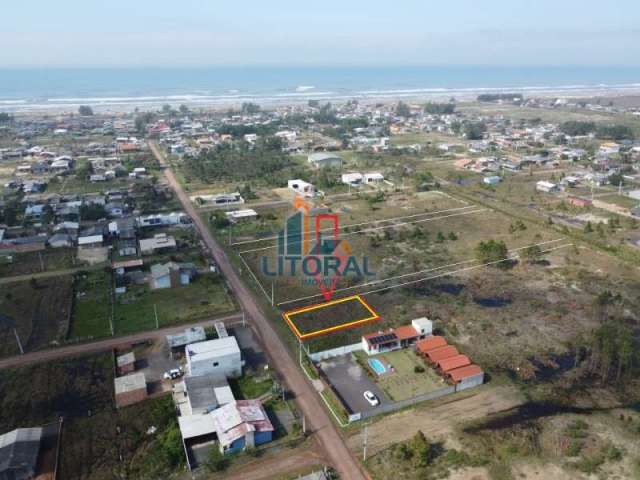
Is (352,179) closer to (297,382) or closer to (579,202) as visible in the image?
(579,202)

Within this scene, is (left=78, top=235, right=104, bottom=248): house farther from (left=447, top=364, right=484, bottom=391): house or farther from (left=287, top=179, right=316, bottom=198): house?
(left=447, top=364, right=484, bottom=391): house

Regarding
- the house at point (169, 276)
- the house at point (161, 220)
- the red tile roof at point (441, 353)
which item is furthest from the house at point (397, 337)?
the house at point (161, 220)

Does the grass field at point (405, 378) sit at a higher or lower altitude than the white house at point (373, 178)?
lower

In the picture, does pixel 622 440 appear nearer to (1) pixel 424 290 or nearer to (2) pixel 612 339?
(2) pixel 612 339

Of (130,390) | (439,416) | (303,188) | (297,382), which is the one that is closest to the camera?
(439,416)

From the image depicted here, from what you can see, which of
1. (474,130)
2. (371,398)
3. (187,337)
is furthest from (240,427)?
(474,130)

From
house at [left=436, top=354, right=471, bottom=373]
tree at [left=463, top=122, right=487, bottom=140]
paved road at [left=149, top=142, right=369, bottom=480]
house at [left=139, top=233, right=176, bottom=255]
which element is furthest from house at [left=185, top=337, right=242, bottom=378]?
tree at [left=463, top=122, right=487, bottom=140]

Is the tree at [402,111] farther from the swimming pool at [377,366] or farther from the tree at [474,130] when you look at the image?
the swimming pool at [377,366]
